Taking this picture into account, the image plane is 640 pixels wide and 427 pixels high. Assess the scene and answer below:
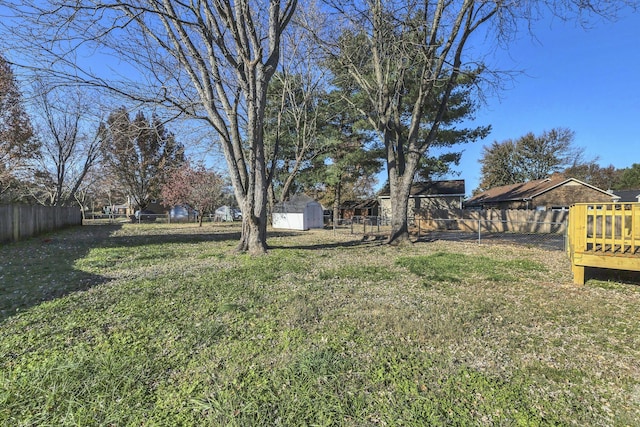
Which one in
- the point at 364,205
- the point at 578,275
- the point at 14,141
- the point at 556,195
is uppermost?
the point at 14,141

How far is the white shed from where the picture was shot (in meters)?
20.9

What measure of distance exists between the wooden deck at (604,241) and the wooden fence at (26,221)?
1627 centimetres

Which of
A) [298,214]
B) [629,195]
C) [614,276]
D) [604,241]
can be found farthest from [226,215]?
[629,195]

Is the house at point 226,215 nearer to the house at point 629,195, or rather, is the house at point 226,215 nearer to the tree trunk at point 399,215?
the tree trunk at point 399,215

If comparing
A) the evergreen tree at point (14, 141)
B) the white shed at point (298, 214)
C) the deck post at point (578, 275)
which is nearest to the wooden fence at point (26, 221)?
the evergreen tree at point (14, 141)

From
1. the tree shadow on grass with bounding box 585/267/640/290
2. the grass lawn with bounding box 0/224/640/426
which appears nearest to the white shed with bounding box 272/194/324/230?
the grass lawn with bounding box 0/224/640/426

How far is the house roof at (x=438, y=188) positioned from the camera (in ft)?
81.9

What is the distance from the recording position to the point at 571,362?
2732mm

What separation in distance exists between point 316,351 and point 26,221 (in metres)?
15.4

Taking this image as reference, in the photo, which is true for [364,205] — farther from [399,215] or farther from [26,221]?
[26,221]

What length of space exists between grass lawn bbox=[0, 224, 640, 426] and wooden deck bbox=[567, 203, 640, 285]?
16.4 inches

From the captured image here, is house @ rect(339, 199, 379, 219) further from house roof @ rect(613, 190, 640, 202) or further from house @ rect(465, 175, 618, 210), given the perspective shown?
house roof @ rect(613, 190, 640, 202)

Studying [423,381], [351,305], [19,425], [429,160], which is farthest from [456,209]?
[19,425]

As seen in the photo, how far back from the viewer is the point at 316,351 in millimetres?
2877
